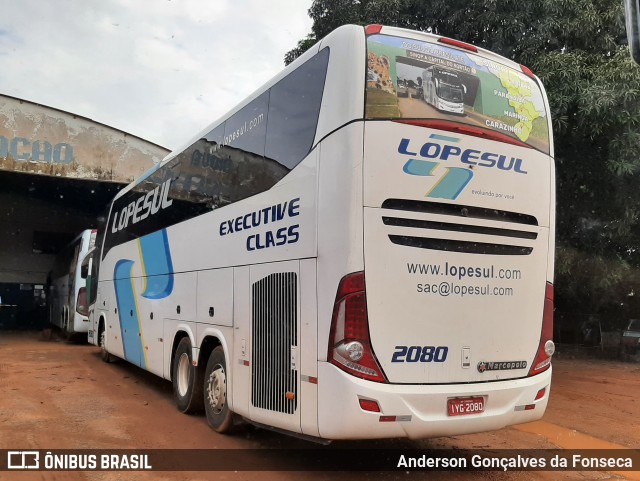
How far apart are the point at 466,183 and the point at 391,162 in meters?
0.79

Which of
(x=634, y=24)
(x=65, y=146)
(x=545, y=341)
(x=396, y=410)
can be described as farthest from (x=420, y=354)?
(x=65, y=146)

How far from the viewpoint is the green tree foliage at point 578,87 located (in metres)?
10.3

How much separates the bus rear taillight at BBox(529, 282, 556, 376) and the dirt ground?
3.40 ft

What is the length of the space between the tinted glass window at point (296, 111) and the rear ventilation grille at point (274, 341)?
4.00ft

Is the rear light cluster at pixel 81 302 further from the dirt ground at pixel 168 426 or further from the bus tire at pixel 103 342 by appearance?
the dirt ground at pixel 168 426

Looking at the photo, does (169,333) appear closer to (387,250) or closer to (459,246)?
(387,250)

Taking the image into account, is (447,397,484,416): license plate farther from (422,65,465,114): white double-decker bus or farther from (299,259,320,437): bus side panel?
(422,65,465,114): white double-decker bus

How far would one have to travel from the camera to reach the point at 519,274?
5.46m

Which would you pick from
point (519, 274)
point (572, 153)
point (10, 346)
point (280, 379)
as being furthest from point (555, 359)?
point (10, 346)

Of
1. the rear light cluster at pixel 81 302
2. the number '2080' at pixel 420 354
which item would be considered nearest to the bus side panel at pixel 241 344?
the number '2080' at pixel 420 354

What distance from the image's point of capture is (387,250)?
4777 mm

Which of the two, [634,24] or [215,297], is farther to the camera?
[215,297]

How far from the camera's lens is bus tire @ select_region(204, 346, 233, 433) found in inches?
258

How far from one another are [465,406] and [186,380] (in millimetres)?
4307
